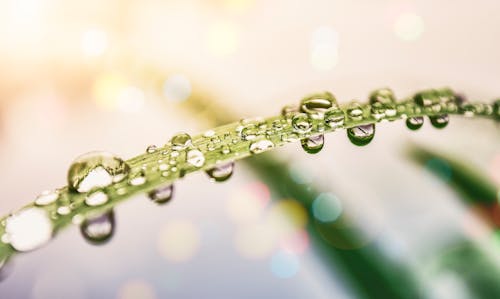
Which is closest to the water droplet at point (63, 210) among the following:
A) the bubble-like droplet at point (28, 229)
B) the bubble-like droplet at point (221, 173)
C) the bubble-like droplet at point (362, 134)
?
the bubble-like droplet at point (28, 229)

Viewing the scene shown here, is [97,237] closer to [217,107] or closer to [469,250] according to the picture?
[217,107]

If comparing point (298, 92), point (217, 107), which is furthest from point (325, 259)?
point (298, 92)

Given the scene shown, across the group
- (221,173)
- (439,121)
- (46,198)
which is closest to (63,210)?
(46,198)

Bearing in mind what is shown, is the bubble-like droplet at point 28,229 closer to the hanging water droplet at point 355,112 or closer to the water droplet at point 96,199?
the water droplet at point 96,199

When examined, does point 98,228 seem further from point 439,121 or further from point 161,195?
point 439,121

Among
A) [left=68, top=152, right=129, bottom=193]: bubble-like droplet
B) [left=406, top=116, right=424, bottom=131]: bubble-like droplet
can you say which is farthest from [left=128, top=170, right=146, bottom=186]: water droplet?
[left=406, top=116, right=424, bottom=131]: bubble-like droplet
